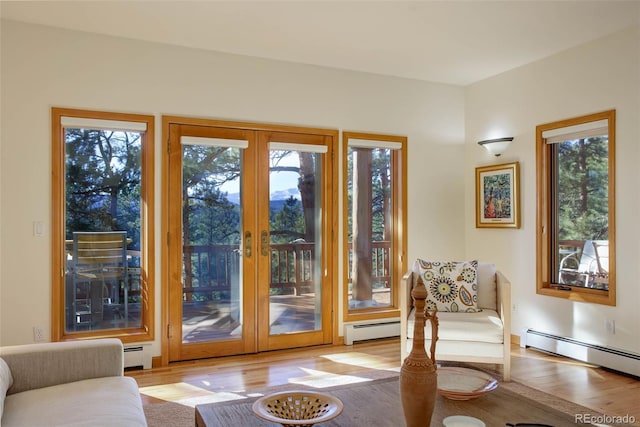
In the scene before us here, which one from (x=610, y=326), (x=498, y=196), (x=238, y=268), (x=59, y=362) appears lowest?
(x=610, y=326)

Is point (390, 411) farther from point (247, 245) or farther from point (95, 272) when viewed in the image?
point (95, 272)

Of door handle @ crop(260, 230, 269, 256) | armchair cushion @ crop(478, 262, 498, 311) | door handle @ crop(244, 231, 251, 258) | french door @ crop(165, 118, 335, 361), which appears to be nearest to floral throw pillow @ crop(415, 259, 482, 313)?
armchair cushion @ crop(478, 262, 498, 311)

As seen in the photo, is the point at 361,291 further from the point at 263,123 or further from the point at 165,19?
the point at 165,19

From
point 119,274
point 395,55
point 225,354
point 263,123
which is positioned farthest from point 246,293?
point 395,55

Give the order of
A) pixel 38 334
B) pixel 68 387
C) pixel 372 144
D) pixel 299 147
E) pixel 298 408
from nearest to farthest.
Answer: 1. pixel 298 408
2. pixel 68 387
3. pixel 38 334
4. pixel 299 147
5. pixel 372 144

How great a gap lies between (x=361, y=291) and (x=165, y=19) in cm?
307

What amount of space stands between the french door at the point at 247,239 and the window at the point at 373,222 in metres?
0.26

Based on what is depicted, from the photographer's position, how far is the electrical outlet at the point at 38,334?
3750 mm

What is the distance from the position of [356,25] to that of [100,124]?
7.14 ft

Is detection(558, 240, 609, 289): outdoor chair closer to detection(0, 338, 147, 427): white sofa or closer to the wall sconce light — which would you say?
the wall sconce light

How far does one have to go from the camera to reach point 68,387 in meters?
2.21

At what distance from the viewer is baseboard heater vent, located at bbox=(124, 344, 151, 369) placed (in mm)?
4016

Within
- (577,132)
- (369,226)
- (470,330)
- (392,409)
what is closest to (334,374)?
(470,330)

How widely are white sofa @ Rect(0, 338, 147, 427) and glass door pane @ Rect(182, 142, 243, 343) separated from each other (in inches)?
74.2
